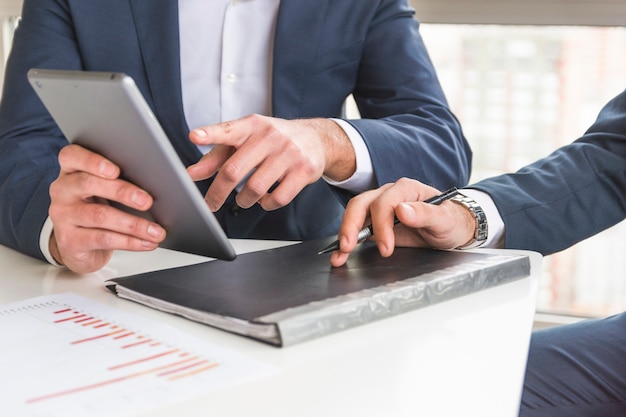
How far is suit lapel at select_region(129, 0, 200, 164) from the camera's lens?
4.78ft

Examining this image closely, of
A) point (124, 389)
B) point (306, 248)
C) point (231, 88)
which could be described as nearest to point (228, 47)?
point (231, 88)

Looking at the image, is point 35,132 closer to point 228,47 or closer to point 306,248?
point 228,47

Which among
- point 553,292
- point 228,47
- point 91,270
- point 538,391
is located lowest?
point 553,292

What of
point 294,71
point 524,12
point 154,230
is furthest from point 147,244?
point 524,12

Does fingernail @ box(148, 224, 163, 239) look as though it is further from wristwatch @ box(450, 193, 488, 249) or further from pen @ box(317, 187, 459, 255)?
wristwatch @ box(450, 193, 488, 249)

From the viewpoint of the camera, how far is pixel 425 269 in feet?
2.84

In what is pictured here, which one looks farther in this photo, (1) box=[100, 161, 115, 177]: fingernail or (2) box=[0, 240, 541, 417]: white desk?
(1) box=[100, 161, 115, 177]: fingernail

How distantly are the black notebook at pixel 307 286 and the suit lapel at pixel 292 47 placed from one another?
21.6 inches

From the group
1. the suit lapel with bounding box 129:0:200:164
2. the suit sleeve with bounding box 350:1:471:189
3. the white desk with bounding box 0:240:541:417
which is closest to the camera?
the white desk with bounding box 0:240:541:417

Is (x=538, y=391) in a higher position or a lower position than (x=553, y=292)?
higher

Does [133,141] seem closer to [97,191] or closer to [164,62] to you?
[97,191]

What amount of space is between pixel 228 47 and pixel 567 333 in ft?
2.60

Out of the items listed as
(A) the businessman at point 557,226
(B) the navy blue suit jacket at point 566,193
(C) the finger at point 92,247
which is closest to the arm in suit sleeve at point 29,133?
(C) the finger at point 92,247

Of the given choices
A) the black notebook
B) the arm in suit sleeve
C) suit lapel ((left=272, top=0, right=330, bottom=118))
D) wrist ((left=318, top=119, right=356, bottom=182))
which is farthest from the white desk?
suit lapel ((left=272, top=0, right=330, bottom=118))
